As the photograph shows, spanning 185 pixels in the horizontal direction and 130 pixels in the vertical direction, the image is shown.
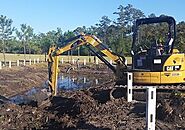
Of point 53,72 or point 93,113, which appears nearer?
point 93,113

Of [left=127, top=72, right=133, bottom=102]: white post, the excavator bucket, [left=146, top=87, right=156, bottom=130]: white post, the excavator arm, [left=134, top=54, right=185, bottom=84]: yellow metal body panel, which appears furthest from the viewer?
the excavator arm

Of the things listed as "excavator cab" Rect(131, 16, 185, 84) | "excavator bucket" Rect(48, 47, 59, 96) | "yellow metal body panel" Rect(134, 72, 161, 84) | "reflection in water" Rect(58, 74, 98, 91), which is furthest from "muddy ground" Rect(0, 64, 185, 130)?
"reflection in water" Rect(58, 74, 98, 91)

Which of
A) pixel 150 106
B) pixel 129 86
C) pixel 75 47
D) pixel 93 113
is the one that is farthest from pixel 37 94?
pixel 150 106

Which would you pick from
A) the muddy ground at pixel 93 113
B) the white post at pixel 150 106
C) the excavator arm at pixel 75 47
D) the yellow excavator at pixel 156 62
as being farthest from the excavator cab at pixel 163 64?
the white post at pixel 150 106

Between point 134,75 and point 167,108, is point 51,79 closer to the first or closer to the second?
point 134,75

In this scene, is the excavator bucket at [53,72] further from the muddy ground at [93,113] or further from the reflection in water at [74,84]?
the reflection in water at [74,84]

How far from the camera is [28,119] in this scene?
43.7ft

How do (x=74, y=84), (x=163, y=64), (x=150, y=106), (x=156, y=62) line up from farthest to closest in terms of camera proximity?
1. (x=74, y=84)
2. (x=156, y=62)
3. (x=163, y=64)
4. (x=150, y=106)

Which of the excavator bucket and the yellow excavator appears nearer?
the yellow excavator

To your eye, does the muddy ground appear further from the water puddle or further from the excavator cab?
the water puddle

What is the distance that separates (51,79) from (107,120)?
5428 mm

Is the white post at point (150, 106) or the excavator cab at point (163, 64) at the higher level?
the excavator cab at point (163, 64)

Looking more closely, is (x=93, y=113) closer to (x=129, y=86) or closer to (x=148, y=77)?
(x=129, y=86)

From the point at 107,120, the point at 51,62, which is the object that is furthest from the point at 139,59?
the point at 107,120
